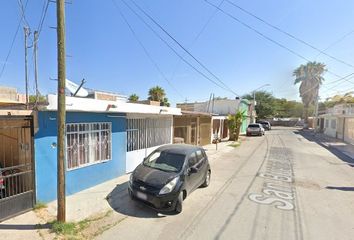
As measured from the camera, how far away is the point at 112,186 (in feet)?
25.3

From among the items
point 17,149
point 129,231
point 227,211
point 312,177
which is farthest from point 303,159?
point 17,149

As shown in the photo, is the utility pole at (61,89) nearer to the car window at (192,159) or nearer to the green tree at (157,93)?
the car window at (192,159)

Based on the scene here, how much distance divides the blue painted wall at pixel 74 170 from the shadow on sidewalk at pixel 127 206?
1.10 meters

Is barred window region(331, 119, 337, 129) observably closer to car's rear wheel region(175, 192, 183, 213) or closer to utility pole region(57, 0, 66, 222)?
car's rear wheel region(175, 192, 183, 213)

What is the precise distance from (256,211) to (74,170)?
5.47 meters

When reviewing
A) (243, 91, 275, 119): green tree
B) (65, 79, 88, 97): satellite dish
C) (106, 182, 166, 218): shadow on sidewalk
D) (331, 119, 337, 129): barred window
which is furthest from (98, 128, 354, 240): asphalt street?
(243, 91, 275, 119): green tree

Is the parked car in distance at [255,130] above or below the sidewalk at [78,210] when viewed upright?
above

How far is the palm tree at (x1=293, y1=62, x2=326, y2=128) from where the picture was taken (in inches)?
1754

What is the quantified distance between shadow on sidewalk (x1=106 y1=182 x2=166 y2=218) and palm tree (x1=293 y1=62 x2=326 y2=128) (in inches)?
1861

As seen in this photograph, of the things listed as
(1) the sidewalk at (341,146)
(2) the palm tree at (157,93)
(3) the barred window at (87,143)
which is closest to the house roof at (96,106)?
A: (3) the barred window at (87,143)

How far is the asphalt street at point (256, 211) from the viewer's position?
4922 millimetres

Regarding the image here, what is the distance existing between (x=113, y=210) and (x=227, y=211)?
9.88 feet

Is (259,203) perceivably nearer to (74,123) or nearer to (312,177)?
(312,177)

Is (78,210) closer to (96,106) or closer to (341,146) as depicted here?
(96,106)
